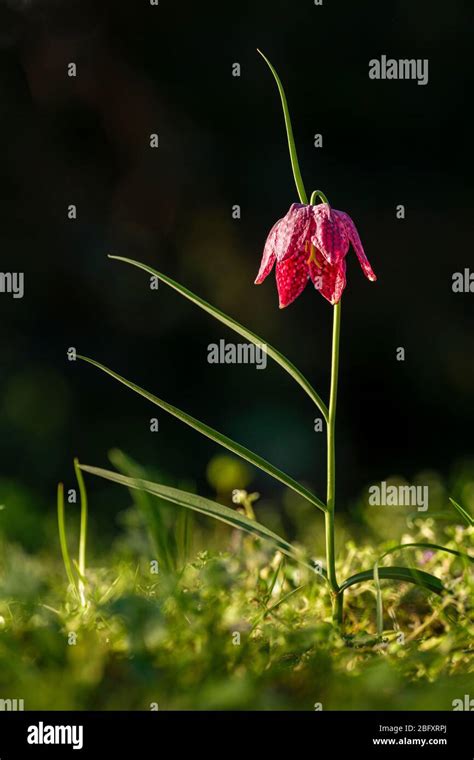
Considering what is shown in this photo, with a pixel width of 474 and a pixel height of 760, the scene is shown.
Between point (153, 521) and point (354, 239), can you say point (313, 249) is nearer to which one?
point (354, 239)

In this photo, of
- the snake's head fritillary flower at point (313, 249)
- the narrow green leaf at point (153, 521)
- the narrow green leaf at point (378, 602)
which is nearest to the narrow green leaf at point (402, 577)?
the narrow green leaf at point (378, 602)

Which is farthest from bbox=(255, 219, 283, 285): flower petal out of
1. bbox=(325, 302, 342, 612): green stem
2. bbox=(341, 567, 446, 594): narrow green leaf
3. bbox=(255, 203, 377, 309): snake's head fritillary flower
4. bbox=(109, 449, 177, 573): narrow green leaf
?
bbox=(341, 567, 446, 594): narrow green leaf

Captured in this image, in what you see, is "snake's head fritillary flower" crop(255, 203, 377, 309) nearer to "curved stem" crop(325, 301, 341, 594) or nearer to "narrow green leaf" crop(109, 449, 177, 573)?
"curved stem" crop(325, 301, 341, 594)

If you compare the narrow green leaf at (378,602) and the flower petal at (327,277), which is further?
the flower petal at (327,277)

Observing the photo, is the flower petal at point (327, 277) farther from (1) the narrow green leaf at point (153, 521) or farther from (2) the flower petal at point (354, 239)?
(1) the narrow green leaf at point (153, 521)
